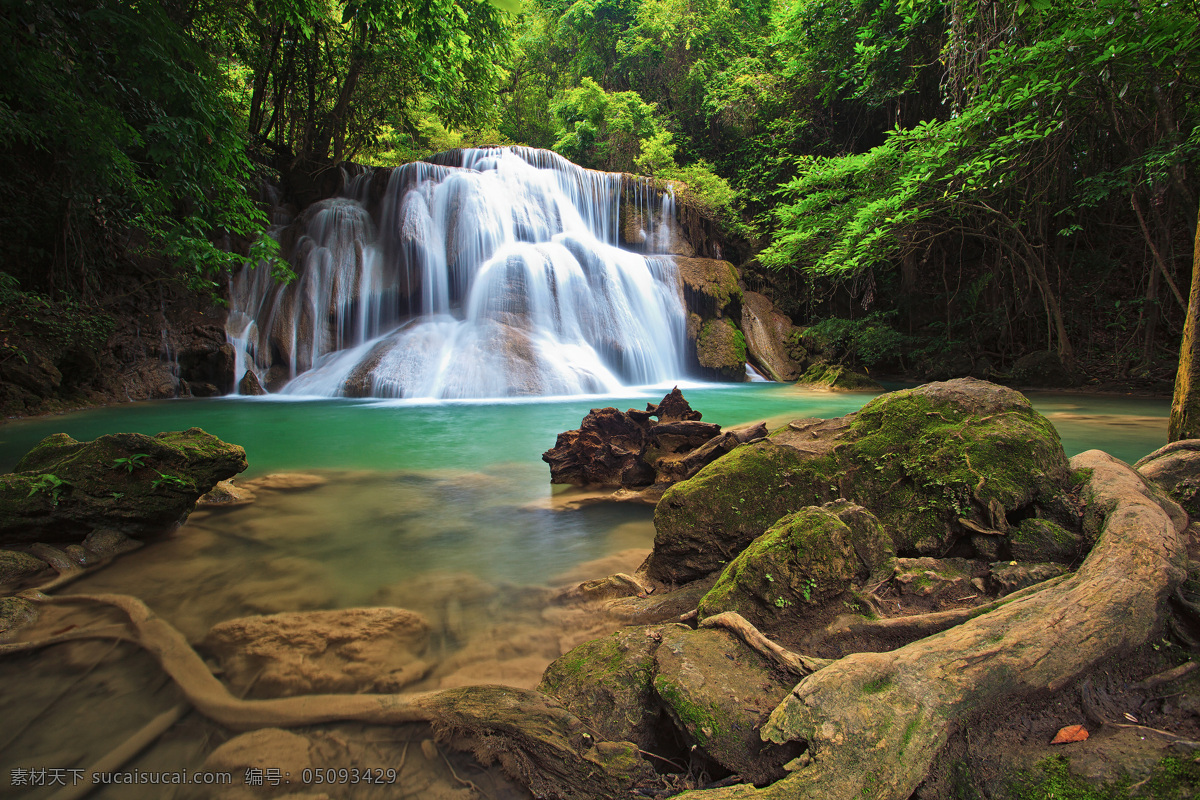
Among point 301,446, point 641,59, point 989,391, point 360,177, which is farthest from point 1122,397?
point 641,59

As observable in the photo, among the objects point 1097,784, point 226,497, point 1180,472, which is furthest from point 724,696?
point 226,497

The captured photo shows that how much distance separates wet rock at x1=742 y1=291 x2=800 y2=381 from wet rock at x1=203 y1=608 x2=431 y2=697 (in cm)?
1575

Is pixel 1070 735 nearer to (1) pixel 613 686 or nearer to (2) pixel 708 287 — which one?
(1) pixel 613 686

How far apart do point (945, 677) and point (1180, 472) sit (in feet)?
7.70

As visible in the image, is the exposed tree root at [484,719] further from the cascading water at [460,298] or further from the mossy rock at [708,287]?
the mossy rock at [708,287]

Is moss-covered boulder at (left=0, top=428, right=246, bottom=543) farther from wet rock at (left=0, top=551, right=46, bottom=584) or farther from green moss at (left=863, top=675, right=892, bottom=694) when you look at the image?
green moss at (left=863, top=675, right=892, bottom=694)

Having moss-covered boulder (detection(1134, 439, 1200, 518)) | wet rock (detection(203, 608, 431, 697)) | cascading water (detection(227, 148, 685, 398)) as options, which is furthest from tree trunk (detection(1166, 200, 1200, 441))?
cascading water (detection(227, 148, 685, 398))

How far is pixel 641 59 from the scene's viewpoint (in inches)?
972

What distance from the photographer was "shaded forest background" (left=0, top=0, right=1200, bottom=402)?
544 centimetres

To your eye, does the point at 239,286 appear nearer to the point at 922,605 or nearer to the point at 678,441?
the point at 678,441

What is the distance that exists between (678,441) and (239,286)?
44.5 ft

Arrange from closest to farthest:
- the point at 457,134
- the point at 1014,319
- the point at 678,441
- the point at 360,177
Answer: the point at 678,441, the point at 1014,319, the point at 360,177, the point at 457,134

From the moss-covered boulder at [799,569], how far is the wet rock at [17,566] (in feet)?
11.8

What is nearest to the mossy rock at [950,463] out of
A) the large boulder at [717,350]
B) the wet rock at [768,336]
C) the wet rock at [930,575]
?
the wet rock at [930,575]
